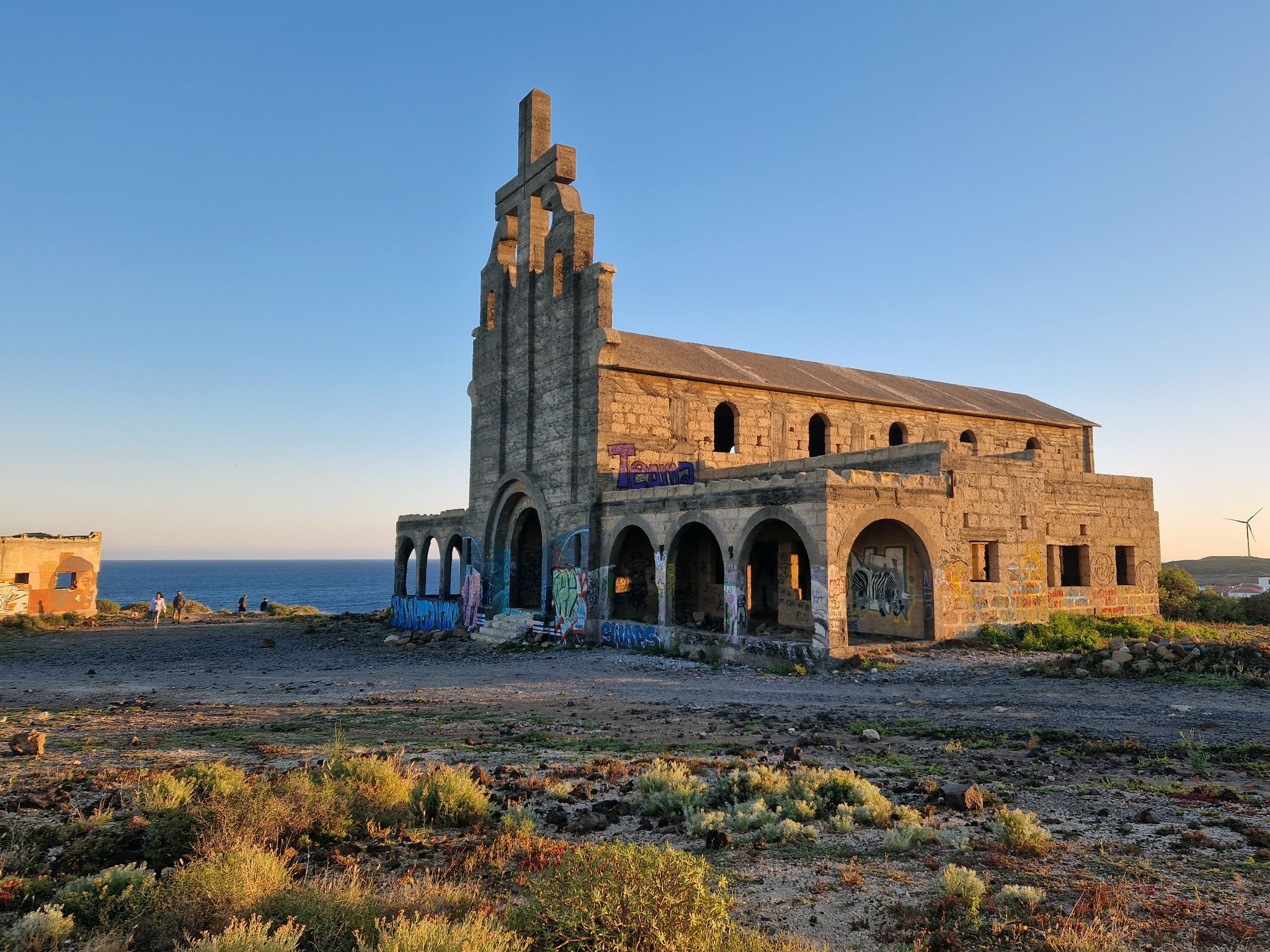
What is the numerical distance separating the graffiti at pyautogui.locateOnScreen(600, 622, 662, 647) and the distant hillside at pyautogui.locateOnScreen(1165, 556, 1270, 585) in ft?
319

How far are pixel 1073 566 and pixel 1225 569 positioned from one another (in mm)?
123013

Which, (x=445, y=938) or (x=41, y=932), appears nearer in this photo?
(x=445, y=938)

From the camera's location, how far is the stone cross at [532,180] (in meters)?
27.6

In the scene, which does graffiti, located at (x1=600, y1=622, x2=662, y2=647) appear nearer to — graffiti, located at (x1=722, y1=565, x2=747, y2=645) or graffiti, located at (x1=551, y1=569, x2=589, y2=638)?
graffiti, located at (x1=551, y1=569, x2=589, y2=638)

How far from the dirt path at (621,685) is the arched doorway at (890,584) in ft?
5.54

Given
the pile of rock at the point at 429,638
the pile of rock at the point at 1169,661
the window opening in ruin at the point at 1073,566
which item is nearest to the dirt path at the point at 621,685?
the pile of rock at the point at 1169,661

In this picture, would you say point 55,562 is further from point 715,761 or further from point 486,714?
point 715,761

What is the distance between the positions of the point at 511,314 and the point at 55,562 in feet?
82.3

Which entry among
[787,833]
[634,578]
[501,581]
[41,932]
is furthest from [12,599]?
[787,833]

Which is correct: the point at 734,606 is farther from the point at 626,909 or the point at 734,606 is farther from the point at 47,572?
the point at 47,572

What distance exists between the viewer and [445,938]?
371 centimetres

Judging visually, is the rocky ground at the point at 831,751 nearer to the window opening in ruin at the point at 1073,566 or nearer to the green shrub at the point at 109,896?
the green shrub at the point at 109,896

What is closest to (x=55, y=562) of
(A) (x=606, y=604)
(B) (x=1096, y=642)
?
(A) (x=606, y=604)

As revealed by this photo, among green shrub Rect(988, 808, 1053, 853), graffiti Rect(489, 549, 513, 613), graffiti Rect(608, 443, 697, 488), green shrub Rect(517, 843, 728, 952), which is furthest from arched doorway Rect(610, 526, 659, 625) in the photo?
green shrub Rect(517, 843, 728, 952)
